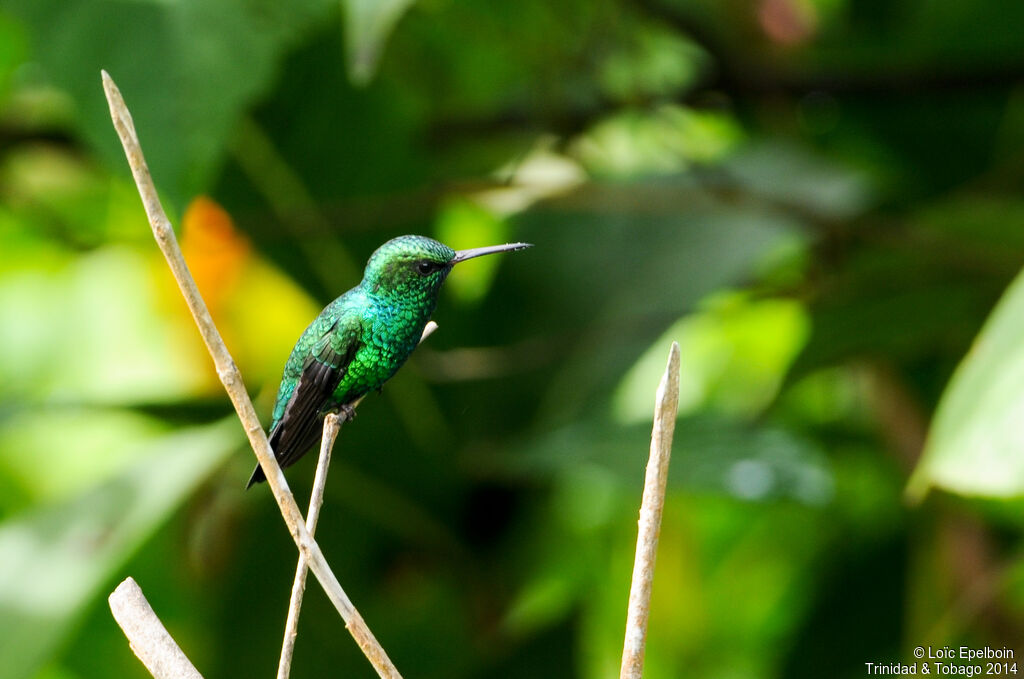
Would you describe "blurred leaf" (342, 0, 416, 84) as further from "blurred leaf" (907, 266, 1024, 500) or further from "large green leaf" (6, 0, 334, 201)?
"blurred leaf" (907, 266, 1024, 500)

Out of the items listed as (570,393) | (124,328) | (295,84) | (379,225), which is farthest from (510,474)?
(124,328)

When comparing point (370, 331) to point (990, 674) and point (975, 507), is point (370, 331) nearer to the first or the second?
point (990, 674)

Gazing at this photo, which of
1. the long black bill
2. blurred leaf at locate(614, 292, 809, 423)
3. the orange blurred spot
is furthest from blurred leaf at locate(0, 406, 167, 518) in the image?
the long black bill

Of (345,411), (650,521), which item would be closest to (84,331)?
(345,411)

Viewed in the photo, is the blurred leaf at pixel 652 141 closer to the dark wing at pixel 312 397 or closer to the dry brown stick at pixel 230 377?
the dark wing at pixel 312 397

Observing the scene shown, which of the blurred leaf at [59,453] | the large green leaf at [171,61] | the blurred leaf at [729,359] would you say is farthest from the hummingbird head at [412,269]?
the blurred leaf at [59,453]
